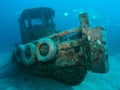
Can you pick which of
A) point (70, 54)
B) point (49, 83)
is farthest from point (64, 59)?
point (49, 83)

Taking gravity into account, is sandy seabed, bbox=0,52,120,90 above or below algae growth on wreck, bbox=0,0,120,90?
below

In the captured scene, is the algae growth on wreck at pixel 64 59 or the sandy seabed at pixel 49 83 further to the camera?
the sandy seabed at pixel 49 83

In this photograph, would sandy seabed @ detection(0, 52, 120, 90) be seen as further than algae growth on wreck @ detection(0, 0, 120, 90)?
Yes

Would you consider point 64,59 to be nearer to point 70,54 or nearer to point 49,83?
point 70,54

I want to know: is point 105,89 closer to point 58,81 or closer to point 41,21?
point 58,81

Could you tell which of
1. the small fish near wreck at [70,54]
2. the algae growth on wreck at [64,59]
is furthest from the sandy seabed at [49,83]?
the small fish near wreck at [70,54]

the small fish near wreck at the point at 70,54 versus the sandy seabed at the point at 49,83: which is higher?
the small fish near wreck at the point at 70,54

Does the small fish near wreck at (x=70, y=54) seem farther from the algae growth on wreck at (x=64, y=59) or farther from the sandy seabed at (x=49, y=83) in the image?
the sandy seabed at (x=49, y=83)

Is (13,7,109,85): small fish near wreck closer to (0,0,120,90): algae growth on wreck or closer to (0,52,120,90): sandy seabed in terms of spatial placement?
(0,0,120,90): algae growth on wreck

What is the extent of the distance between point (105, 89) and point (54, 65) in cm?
269

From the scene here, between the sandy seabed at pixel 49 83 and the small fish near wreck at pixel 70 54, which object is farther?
the sandy seabed at pixel 49 83

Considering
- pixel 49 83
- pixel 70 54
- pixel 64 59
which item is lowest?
pixel 49 83

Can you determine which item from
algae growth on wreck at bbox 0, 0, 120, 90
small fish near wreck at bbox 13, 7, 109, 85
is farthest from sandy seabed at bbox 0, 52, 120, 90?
small fish near wreck at bbox 13, 7, 109, 85

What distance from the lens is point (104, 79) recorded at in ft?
30.6
